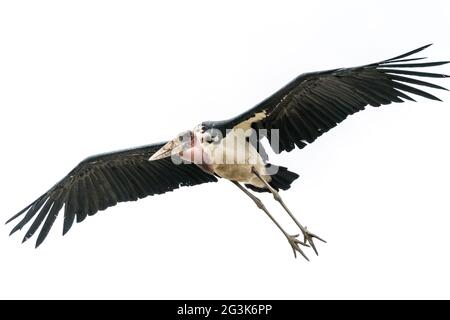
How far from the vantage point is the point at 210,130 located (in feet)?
55.5

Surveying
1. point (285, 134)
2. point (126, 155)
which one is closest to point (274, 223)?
point (285, 134)

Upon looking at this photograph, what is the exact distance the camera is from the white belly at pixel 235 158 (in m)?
17.0

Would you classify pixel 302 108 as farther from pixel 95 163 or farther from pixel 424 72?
pixel 95 163

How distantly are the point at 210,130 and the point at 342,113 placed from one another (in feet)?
6.48

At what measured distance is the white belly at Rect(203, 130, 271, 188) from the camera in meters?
17.0

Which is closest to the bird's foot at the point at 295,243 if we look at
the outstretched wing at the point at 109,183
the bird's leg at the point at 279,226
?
the bird's leg at the point at 279,226

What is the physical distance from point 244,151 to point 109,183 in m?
2.56

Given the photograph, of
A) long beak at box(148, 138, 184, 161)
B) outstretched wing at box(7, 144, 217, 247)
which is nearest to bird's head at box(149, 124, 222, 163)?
long beak at box(148, 138, 184, 161)

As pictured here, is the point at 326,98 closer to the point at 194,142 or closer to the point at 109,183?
the point at 194,142

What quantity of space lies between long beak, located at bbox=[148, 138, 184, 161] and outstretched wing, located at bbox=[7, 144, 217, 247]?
0.53 meters

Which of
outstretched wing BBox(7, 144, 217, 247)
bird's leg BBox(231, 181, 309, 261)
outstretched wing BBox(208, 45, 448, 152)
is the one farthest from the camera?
outstretched wing BBox(7, 144, 217, 247)

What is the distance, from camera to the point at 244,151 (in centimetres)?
1712

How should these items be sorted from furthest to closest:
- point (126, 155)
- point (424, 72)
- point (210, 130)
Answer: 1. point (126, 155)
2. point (210, 130)
3. point (424, 72)

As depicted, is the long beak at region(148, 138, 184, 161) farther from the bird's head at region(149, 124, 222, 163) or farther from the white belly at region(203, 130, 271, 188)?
the white belly at region(203, 130, 271, 188)
